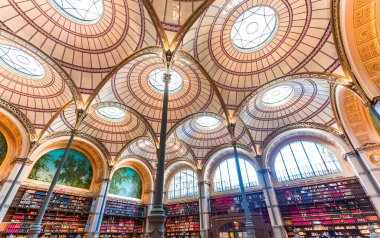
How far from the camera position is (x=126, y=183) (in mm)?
18594

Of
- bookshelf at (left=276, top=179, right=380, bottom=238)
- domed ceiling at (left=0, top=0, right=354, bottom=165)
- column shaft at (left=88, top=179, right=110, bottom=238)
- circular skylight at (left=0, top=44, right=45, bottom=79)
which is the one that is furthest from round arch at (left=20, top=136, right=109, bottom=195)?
bookshelf at (left=276, top=179, right=380, bottom=238)

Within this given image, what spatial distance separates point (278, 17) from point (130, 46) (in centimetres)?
805

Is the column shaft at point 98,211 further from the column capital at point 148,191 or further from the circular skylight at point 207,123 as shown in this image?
the circular skylight at point 207,123

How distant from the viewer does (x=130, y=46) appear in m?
9.83

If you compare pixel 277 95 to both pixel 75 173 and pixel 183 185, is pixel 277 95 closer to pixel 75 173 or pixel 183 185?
pixel 183 185

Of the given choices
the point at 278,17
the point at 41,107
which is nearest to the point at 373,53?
the point at 278,17

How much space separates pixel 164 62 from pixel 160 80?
Result: 5.84m

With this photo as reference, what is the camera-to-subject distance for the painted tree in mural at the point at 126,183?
17.7m

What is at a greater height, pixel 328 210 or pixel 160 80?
pixel 160 80

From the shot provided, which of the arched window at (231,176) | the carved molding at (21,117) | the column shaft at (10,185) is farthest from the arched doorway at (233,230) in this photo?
the carved molding at (21,117)

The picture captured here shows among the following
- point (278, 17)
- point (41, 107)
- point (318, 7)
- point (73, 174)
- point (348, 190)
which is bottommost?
point (348, 190)

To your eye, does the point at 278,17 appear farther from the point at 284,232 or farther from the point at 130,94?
the point at 284,232

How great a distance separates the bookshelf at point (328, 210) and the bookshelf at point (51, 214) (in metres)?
15.8

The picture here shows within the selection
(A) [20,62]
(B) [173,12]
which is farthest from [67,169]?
(B) [173,12]
